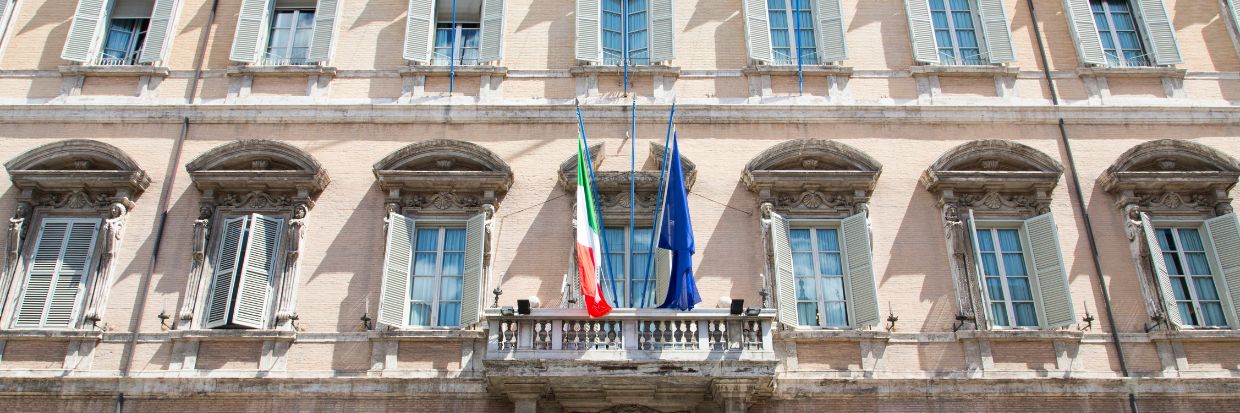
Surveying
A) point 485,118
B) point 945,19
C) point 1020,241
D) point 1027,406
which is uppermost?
point 945,19

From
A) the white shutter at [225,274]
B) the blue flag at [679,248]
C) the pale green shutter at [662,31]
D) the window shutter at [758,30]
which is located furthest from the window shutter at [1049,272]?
the white shutter at [225,274]

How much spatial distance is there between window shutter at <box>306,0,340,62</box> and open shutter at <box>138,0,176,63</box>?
2.00 metres

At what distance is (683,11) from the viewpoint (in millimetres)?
15430

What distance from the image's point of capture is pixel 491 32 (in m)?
15.1

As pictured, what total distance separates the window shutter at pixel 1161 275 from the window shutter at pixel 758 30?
537 centimetres

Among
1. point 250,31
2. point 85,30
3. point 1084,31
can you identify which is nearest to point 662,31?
point 250,31

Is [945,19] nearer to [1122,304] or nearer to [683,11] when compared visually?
[683,11]

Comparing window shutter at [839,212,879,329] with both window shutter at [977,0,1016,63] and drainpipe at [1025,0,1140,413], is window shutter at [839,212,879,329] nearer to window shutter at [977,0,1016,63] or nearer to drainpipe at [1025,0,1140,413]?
drainpipe at [1025,0,1140,413]

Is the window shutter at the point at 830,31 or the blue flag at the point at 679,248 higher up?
the window shutter at the point at 830,31

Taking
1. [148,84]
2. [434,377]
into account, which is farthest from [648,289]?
[148,84]

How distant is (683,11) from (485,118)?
3.41 m

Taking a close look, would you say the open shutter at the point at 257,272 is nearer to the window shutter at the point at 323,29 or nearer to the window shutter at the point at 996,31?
the window shutter at the point at 323,29

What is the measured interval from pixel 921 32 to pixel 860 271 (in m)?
4.10

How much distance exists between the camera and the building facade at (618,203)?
12.3 m
